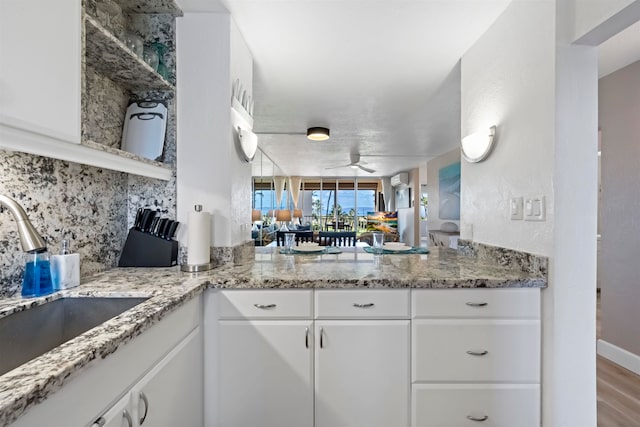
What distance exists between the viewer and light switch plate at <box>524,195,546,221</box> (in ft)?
4.62

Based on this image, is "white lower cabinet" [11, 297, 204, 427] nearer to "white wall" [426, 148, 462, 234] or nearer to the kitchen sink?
the kitchen sink

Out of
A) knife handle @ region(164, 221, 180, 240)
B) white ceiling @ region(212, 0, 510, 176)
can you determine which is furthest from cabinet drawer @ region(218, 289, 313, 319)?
white ceiling @ region(212, 0, 510, 176)

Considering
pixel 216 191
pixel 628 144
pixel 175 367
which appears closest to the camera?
pixel 175 367

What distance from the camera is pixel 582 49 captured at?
53.4 inches

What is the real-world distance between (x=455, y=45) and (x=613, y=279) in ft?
7.08

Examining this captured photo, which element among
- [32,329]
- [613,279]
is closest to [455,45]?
[613,279]

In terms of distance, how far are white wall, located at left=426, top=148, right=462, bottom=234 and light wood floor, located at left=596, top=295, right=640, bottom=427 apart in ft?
11.0

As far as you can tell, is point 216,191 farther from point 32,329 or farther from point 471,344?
point 471,344

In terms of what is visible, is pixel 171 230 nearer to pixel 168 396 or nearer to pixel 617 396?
pixel 168 396

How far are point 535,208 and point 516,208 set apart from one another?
5.0 inches

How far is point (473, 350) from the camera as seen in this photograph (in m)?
1.40

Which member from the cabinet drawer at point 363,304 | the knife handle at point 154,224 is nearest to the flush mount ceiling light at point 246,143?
the knife handle at point 154,224

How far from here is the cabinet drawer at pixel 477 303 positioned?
1398 mm

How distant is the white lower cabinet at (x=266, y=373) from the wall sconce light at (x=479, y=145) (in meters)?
1.32
